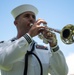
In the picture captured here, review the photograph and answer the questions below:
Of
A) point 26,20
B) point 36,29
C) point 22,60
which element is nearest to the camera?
point 36,29

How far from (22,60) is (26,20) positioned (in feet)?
3.25

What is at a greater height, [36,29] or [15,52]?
[36,29]

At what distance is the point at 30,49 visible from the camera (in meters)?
6.19

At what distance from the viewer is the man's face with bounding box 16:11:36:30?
632cm

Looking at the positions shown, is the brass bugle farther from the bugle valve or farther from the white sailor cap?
the white sailor cap

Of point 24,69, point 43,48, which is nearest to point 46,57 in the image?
point 43,48

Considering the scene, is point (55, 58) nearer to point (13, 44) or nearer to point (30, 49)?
point (30, 49)

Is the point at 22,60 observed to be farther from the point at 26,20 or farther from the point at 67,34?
the point at 67,34

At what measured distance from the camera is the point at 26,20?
Answer: 6402 mm

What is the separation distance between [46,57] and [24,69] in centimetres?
72

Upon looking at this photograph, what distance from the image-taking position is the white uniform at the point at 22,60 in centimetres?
559

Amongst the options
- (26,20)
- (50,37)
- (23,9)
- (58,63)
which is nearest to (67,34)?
(50,37)

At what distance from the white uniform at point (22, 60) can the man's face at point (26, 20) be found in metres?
0.56

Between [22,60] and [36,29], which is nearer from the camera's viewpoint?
[36,29]
